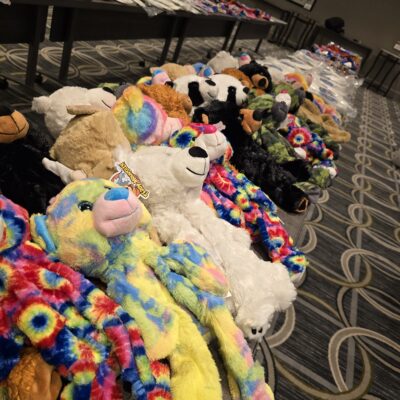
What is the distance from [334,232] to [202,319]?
1448mm

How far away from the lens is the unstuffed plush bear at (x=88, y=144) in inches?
37.6

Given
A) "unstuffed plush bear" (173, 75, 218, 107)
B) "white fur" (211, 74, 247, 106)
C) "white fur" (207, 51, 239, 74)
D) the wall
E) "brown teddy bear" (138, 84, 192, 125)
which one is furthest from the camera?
the wall

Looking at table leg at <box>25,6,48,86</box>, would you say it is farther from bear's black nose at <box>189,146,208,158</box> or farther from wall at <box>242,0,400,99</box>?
wall at <box>242,0,400,99</box>

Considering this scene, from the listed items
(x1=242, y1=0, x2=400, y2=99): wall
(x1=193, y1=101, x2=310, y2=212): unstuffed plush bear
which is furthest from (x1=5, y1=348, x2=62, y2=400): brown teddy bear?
(x1=242, y1=0, x2=400, y2=99): wall

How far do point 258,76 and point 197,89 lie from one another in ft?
2.27

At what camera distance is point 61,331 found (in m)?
0.57

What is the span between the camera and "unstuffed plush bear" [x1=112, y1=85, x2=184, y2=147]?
111 cm

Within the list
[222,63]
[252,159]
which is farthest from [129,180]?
[222,63]

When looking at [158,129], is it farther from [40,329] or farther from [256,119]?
[40,329]

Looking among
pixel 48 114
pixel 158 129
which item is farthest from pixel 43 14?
pixel 158 129

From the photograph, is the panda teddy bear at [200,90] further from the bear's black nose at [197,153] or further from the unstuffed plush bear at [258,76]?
the bear's black nose at [197,153]

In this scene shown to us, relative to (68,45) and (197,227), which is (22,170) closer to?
(197,227)

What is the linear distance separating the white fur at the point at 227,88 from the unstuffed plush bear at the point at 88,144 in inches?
35.2

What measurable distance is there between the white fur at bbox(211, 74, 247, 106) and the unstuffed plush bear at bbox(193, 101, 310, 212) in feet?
0.48
